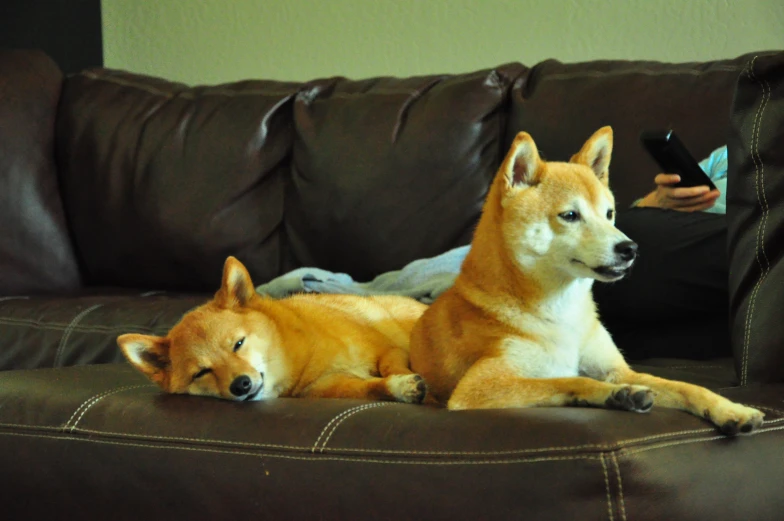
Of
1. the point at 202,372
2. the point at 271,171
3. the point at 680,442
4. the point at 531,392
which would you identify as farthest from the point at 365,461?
the point at 271,171

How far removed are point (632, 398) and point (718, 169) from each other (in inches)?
45.9

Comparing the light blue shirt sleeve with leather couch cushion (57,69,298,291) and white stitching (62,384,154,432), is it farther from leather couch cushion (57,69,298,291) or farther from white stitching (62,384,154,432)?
white stitching (62,384,154,432)

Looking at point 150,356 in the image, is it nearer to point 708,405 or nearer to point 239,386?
point 239,386

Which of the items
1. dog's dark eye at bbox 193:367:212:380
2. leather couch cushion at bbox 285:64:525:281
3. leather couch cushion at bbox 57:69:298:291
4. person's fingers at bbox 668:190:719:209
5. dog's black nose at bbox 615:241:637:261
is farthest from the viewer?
leather couch cushion at bbox 57:69:298:291

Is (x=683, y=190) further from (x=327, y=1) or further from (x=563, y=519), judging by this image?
(x=327, y=1)

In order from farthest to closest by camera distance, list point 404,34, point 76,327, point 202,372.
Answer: point 404,34 → point 76,327 → point 202,372

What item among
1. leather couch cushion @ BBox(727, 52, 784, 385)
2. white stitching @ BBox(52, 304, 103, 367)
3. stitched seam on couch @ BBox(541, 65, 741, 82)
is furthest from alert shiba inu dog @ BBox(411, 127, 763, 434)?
white stitching @ BBox(52, 304, 103, 367)

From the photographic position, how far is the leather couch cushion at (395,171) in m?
2.56

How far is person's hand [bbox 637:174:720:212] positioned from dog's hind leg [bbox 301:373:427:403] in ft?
2.90

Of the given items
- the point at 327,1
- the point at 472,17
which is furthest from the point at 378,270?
the point at 327,1

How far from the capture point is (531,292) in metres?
1.51

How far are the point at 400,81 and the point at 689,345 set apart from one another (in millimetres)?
1321

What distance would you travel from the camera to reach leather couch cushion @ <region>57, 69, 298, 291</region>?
2822 mm

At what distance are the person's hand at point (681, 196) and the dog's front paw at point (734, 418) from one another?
3.05 ft
